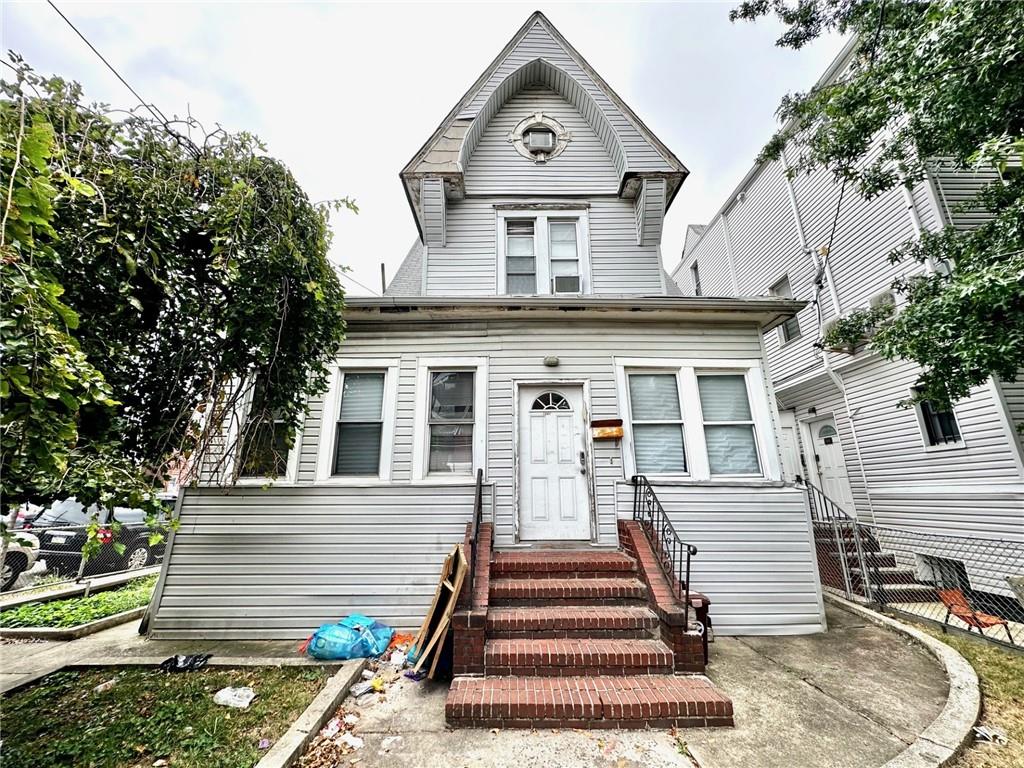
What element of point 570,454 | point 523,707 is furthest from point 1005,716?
point 570,454

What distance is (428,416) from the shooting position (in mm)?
5461

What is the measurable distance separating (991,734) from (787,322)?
925 centimetres

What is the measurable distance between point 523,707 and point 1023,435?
320 inches

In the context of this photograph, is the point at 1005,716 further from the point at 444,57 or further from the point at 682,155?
the point at 444,57

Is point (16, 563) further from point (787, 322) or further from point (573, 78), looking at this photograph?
point (787, 322)

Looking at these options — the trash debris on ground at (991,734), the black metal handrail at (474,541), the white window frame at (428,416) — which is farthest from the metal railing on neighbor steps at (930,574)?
the white window frame at (428,416)

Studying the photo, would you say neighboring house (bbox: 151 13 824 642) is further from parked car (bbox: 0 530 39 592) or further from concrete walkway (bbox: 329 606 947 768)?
parked car (bbox: 0 530 39 592)

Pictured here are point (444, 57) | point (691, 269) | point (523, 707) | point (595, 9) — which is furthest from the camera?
point (691, 269)

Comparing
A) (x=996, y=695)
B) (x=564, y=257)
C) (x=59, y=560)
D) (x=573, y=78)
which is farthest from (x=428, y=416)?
(x=59, y=560)

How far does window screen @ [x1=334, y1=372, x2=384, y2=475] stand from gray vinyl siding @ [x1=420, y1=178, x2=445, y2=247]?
8.49ft

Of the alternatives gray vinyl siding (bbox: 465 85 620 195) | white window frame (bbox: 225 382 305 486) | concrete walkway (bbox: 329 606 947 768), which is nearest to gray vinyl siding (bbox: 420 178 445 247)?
gray vinyl siding (bbox: 465 85 620 195)

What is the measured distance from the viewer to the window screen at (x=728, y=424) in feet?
17.7

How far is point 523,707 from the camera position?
9.52ft

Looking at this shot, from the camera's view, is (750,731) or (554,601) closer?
(750,731)
